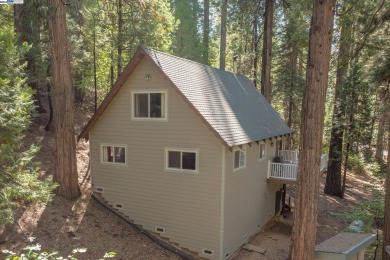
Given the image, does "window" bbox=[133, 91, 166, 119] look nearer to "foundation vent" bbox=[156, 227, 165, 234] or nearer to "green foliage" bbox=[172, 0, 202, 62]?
"foundation vent" bbox=[156, 227, 165, 234]

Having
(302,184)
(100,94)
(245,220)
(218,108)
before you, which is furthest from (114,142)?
(100,94)

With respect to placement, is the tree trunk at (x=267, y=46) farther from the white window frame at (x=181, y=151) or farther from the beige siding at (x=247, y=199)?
the white window frame at (x=181, y=151)

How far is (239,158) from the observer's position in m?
12.2

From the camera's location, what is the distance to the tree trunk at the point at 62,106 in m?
11.6

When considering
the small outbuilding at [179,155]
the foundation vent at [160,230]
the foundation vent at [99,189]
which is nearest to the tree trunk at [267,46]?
the small outbuilding at [179,155]

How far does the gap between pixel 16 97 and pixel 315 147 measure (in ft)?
24.7

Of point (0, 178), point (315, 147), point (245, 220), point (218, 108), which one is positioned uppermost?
point (218, 108)

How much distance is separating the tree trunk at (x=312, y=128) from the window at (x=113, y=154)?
778 centimetres

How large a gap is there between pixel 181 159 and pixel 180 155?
0.51ft

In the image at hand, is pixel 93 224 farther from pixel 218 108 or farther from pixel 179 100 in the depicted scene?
pixel 218 108

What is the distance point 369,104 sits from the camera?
1781 centimetres

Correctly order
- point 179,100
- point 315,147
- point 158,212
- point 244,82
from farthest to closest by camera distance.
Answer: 1. point 244,82
2. point 158,212
3. point 179,100
4. point 315,147

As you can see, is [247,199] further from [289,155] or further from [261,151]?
[289,155]

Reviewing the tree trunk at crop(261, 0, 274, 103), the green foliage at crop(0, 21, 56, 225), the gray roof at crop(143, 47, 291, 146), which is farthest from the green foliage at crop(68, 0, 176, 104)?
the green foliage at crop(0, 21, 56, 225)
